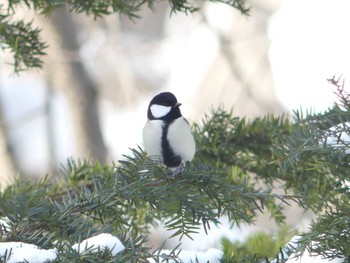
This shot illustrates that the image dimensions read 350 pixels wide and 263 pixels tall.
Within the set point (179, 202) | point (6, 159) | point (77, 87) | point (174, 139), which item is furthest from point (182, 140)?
point (6, 159)

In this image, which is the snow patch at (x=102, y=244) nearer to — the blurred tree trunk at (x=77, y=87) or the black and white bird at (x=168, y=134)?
the black and white bird at (x=168, y=134)

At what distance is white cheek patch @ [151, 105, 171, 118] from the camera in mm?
1503

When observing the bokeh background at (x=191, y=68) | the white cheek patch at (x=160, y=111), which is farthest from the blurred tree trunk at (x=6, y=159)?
the white cheek patch at (x=160, y=111)

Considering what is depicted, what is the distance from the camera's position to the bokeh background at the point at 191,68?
5.77 m

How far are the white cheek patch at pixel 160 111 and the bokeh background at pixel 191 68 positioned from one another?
3188 mm

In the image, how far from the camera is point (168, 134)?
1.43m

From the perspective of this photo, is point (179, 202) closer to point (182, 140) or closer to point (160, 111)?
point (182, 140)

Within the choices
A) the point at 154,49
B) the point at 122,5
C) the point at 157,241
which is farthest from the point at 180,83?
the point at 122,5

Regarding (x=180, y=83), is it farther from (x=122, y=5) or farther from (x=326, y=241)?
(x=326, y=241)

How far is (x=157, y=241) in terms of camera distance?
4258 mm

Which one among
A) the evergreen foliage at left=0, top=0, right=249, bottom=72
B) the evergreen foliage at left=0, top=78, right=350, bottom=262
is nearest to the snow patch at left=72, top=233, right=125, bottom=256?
the evergreen foliage at left=0, top=78, right=350, bottom=262

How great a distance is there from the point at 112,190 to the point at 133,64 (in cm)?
646

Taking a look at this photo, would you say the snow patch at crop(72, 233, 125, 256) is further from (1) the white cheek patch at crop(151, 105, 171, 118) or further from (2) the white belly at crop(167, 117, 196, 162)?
(1) the white cheek patch at crop(151, 105, 171, 118)

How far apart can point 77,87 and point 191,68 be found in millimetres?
3740
